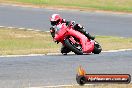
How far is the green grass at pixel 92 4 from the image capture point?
35.8 m

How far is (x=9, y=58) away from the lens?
1565cm

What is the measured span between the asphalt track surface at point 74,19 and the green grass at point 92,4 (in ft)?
5.02

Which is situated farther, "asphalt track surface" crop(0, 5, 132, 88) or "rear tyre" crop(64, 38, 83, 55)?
"rear tyre" crop(64, 38, 83, 55)

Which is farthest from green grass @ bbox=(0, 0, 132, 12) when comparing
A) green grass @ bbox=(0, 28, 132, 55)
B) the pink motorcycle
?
the pink motorcycle

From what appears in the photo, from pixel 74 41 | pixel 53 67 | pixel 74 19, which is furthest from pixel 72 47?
pixel 74 19

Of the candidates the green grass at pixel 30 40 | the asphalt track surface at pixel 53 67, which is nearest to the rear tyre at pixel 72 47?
the asphalt track surface at pixel 53 67

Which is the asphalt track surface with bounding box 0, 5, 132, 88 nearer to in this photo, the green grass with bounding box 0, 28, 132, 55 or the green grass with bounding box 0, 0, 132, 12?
the green grass with bounding box 0, 28, 132, 55

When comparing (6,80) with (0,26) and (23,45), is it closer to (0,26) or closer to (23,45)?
(23,45)

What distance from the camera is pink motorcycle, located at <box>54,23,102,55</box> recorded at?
17781 mm

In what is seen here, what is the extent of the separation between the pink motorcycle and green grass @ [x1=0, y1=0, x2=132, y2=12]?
1726cm

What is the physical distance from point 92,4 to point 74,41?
18.8 meters

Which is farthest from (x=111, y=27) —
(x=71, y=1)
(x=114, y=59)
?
(x=114, y=59)

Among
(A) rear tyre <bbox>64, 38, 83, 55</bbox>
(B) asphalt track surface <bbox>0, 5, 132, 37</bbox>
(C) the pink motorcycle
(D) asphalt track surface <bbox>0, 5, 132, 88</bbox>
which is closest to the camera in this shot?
(D) asphalt track surface <bbox>0, 5, 132, 88</bbox>

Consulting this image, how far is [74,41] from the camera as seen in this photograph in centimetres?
1812
